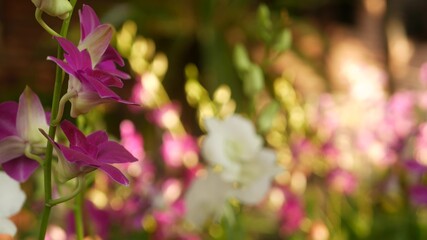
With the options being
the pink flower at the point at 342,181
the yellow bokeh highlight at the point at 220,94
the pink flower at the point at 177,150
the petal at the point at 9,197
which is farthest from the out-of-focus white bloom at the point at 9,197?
the pink flower at the point at 342,181

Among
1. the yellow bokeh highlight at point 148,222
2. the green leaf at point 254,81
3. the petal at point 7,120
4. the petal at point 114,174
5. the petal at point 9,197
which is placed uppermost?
the petal at point 114,174

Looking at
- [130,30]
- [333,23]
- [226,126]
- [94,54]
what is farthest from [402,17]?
[94,54]

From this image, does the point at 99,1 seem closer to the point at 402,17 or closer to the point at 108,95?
the point at 402,17

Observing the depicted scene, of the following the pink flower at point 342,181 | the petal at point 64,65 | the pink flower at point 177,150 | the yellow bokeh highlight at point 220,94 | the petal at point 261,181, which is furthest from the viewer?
the pink flower at point 342,181

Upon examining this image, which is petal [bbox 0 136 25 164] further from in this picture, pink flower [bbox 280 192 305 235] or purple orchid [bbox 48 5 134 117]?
pink flower [bbox 280 192 305 235]

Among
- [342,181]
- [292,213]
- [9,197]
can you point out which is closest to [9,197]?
[9,197]

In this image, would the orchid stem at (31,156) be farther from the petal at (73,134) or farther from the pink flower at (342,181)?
the pink flower at (342,181)

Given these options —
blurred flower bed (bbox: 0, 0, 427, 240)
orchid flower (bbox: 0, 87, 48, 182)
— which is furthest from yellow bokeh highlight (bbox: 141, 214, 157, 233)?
orchid flower (bbox: 0, 87, 48, 182)
